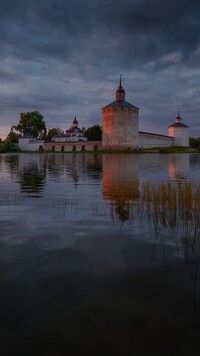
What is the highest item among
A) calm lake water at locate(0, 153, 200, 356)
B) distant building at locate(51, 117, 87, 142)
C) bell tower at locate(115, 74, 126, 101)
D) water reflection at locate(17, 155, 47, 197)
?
bell tower at locate(115, 74, 126, 101)

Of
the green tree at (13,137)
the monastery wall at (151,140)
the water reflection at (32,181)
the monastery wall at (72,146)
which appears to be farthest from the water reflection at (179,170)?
the green tree at (13,137)

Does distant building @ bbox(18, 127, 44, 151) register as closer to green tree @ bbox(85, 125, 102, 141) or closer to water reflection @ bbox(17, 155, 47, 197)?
green tree @ bbox(85, 125, 102, 141)

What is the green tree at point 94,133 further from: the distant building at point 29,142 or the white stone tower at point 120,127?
the white stone tower at point 120,127

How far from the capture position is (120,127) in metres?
83.4

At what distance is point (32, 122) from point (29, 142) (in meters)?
6.19

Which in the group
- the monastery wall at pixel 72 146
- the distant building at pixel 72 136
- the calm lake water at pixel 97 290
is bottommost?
the calm lake water at pixel 97 290

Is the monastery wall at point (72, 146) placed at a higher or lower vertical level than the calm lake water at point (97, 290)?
higher

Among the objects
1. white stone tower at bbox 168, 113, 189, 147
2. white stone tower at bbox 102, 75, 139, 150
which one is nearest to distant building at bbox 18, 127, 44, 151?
white stone tower at bbox 102, 75, 139, 150

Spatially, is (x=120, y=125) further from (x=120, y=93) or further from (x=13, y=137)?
(x=13, y=137)

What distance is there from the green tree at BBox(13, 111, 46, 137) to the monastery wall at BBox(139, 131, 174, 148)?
105 ft

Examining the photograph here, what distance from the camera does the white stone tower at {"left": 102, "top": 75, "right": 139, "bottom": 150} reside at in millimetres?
83688

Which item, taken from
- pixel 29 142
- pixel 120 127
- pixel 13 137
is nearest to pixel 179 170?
pixel 120 127

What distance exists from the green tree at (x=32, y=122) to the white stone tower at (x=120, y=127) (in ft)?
80.2

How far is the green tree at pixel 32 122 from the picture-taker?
98.4m
